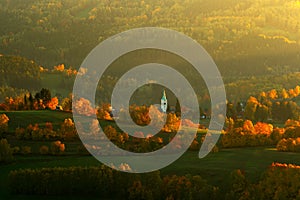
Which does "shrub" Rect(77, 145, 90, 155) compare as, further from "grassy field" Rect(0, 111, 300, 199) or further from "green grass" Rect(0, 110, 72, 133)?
"green grass" Rect(0, 110, 72, 133)

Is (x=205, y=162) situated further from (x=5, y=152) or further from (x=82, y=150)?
(x=5, y=152)

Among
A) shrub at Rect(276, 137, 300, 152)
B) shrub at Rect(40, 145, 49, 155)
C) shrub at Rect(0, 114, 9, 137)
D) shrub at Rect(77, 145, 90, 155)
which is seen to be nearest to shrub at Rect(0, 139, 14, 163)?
shrub at Rect(40, 145, 49, 155)

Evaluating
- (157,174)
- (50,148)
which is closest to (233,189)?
(157,174)

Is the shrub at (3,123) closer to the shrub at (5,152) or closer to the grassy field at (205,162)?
the grassy field at (205,162)

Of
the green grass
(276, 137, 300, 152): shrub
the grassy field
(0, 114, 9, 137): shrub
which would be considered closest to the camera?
the grassy field

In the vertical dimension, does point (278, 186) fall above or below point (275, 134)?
below

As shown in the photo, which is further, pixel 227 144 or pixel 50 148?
pixel 227 144

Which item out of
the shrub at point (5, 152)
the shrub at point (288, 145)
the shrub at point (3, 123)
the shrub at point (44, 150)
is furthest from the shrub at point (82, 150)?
the shrub at point (288, 145)

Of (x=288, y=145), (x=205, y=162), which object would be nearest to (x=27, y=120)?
(x=205, y=162)

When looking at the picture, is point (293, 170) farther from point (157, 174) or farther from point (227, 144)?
point (227, 144)
